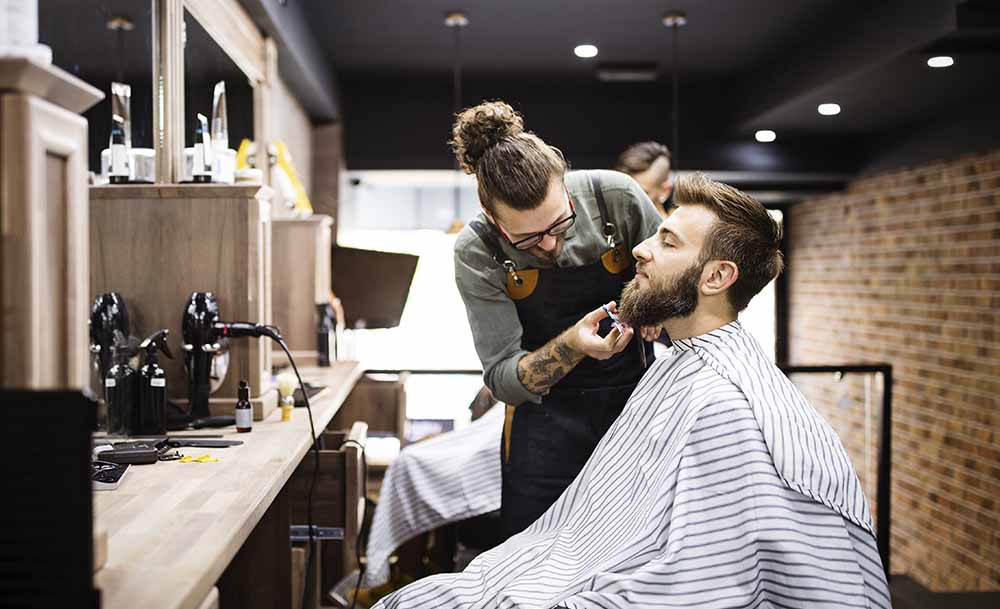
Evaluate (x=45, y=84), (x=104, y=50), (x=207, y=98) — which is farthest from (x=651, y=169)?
(x=45, y=84)

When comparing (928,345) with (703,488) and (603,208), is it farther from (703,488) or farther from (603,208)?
(703,488)

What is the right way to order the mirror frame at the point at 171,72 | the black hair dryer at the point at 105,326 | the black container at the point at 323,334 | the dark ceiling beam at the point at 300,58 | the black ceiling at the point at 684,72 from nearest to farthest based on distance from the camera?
the black hair dryer at the point at 105,326 → the mirror frame at the point at 171,72 → the dark ceiling beam at the point at 300,58 → the black container at the point at 323,334 → the black ceiling at the point at 684,72

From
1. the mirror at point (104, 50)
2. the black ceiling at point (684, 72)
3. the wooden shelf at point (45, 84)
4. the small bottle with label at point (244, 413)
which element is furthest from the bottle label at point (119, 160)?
the black ceiling at point (684, 72)

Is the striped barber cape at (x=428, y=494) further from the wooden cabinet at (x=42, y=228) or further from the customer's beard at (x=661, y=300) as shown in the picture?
the wooden cabinet at (x=42, y=228)

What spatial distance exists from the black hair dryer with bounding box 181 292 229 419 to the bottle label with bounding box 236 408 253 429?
128 millimetres

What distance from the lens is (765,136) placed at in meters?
6.06

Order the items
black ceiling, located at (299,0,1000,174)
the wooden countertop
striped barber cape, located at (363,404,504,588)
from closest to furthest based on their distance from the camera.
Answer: the wooden countertop → striped barber cape, located at (363,404,504,588) → black ceiling, located at (299,0,1000,174)

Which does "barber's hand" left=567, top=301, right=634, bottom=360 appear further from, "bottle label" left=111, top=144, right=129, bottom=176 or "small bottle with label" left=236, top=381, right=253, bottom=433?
"bottle label" left=111, top=144, right=129, bottom=176

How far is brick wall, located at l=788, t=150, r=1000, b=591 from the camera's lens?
4508 millimetres

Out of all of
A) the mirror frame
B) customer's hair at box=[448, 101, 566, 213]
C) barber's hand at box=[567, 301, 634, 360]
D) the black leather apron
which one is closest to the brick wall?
the black leather apron

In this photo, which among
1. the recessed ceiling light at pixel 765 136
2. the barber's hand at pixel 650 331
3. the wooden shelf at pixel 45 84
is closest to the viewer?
the wooden shelf at pixel 45 84

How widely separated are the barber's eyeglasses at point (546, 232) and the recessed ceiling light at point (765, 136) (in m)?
4.38

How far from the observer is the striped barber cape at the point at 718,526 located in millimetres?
1442

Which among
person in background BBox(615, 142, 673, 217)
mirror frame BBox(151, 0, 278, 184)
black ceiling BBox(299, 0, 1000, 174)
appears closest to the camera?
mirror frame BBox(151, 0, 278, 184)
